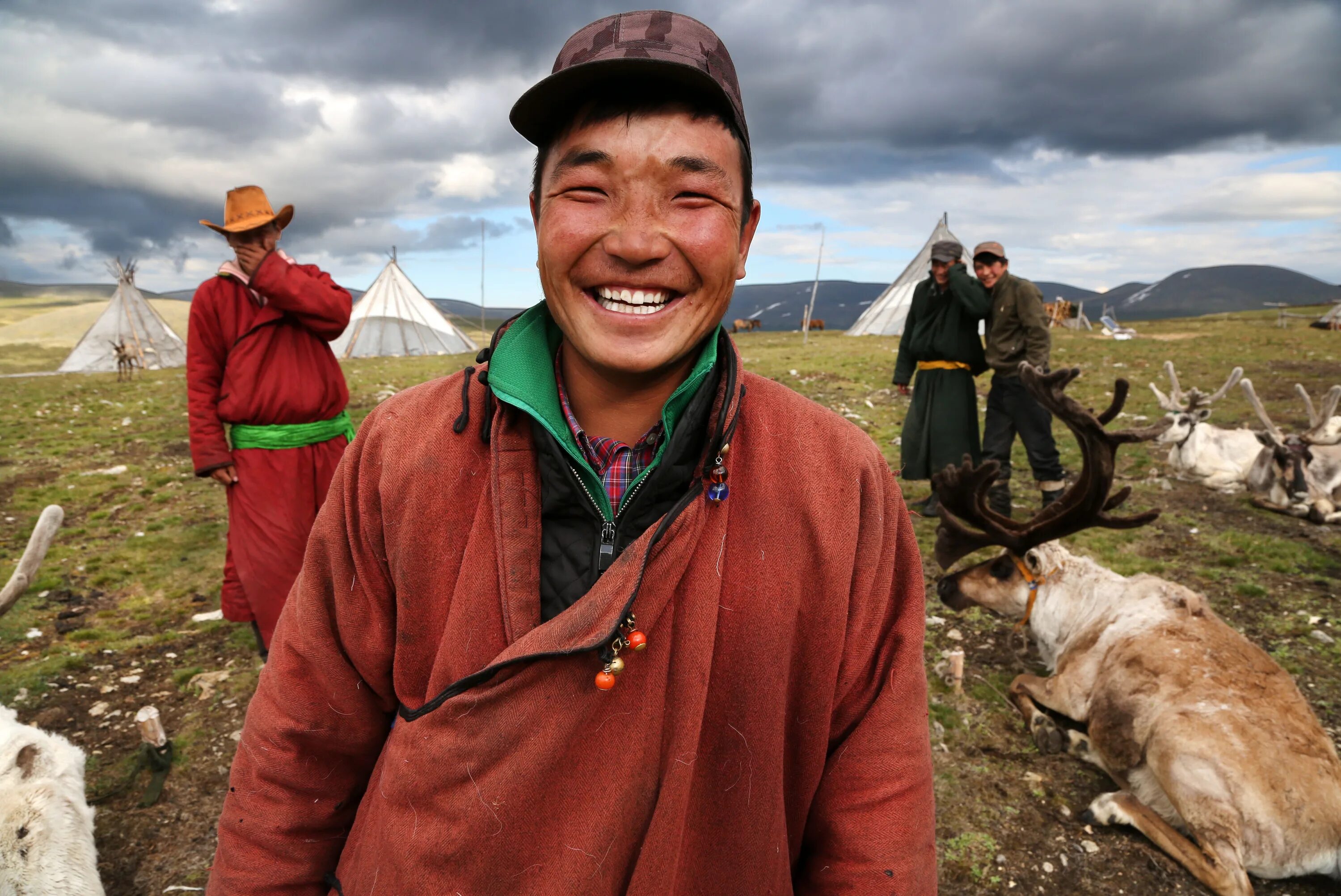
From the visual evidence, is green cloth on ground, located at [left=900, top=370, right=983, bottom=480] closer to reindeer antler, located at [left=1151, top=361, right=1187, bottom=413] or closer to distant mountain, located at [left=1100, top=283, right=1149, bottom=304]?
reindeer antler, located at [left=1151, top=361, right=1187, bottom=413]

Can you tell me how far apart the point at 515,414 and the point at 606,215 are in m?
0.39

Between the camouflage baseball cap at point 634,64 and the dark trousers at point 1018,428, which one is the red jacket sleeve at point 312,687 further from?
the dark trousers at point 1018,428

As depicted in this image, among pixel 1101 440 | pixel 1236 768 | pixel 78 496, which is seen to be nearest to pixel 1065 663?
pixel 1236 768

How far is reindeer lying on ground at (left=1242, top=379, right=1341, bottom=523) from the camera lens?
680cm

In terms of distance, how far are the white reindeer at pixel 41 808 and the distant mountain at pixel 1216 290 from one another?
140m

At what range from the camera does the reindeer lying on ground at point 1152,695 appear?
276 cm

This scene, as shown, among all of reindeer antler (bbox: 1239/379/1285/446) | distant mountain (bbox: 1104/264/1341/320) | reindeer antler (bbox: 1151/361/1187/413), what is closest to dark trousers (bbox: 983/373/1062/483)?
reindeer antler (bbox: 1239/379/1285/446)

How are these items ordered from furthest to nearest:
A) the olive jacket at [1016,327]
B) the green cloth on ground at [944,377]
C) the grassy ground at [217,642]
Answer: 1. the green cloth on ground at [944,377]
2. the olive jacket at [1016,327]
3. the grassy ground at [217,642]

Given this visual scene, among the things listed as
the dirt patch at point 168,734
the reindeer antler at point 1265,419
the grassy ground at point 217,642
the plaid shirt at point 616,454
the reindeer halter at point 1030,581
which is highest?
the plaid shirt at point 616,454

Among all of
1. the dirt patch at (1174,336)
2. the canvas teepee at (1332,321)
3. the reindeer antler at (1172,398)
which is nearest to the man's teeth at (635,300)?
the reindeer antler at (1172,398)

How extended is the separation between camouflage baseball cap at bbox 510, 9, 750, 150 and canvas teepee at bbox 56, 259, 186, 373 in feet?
95.4

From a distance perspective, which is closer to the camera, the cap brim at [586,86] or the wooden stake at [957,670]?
the cap brim at [586,86]

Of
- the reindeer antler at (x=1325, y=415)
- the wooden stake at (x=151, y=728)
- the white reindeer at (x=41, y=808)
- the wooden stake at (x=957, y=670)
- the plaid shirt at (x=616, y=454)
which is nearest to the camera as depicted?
the plaid shirt at (x=616, y=454)

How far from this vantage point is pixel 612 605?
110 cm
